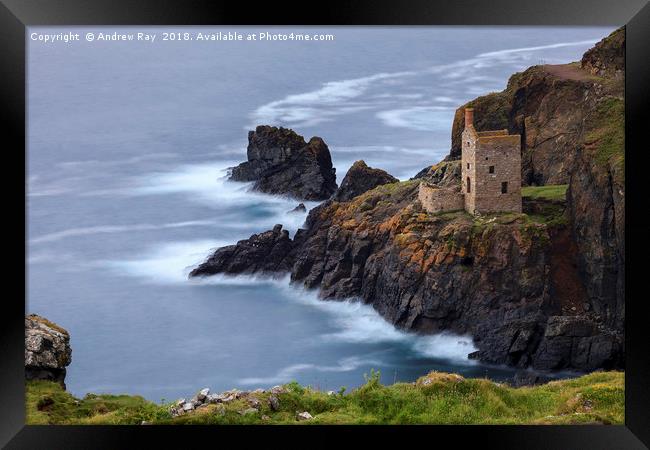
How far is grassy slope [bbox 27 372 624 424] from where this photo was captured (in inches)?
762

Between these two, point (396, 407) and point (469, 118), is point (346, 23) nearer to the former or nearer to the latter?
point (396, 407)

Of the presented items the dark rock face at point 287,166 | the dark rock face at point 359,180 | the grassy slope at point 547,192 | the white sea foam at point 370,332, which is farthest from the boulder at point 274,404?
the grassy slope at point 547,192

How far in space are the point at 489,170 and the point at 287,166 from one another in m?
4.61

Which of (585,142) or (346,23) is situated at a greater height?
(346,23)

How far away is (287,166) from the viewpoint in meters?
26.4

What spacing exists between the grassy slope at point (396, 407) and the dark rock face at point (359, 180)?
20.6ft

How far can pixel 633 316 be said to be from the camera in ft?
62.1

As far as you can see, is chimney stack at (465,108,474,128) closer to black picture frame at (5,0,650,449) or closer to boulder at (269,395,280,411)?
black picture frame at (5,0,650,449)

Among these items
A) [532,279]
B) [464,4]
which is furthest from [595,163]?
[464,4]

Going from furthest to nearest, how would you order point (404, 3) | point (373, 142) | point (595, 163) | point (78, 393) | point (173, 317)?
point (595, 163) → point (373, 142) → point (173, 317) → point (78, 393) → point (404, 3)

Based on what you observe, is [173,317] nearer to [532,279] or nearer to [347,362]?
[347,362]

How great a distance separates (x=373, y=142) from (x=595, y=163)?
5.26m

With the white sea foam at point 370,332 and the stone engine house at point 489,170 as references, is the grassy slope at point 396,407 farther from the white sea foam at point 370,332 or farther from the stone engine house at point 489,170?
the stone engine house at point 489,170

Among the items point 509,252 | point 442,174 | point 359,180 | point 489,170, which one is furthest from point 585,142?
point 359,180
